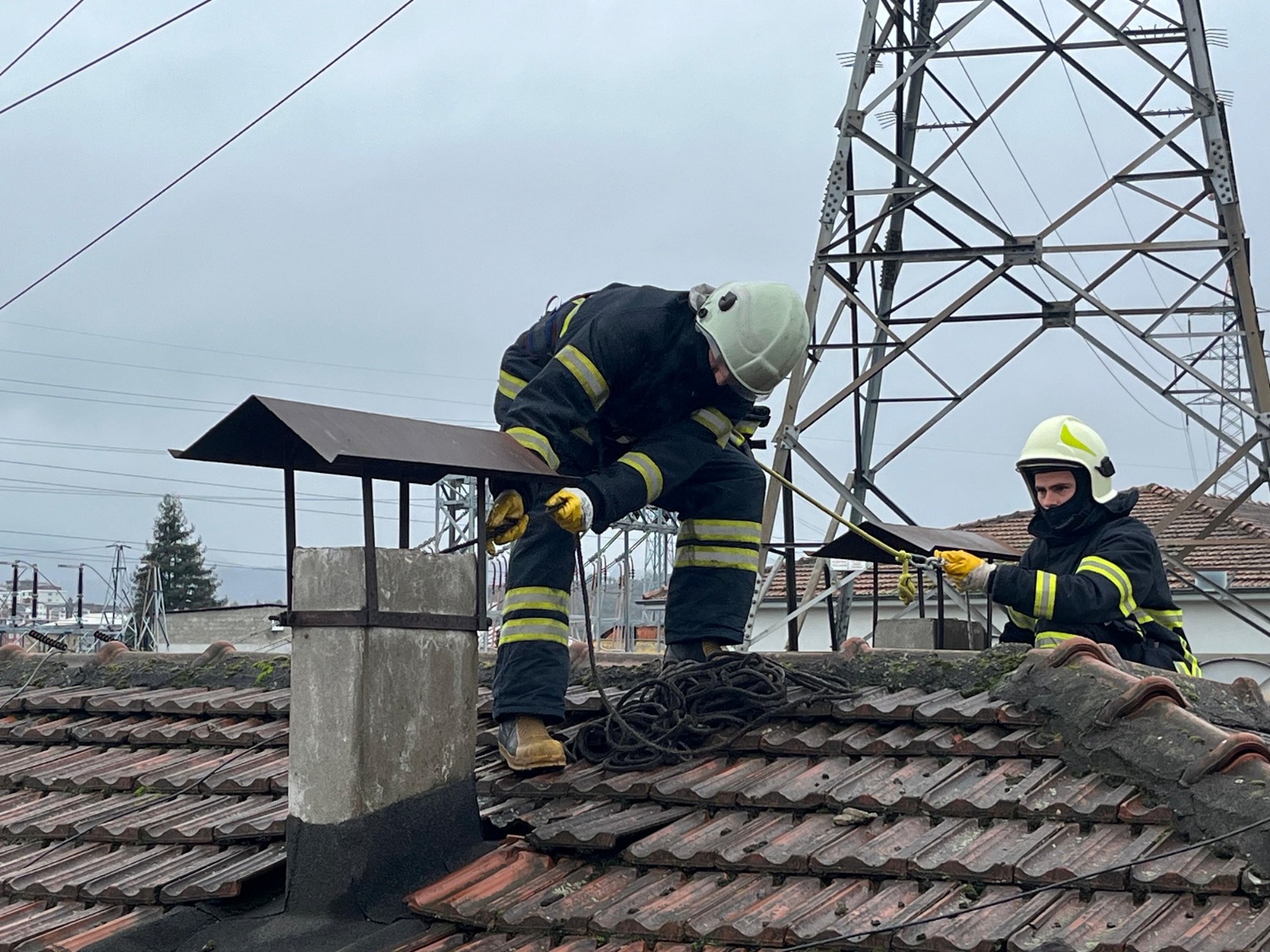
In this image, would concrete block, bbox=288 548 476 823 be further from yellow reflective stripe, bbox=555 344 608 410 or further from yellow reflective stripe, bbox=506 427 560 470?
yellow reflective stripe, bbox=555 344 608 410

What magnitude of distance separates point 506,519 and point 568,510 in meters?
0.25

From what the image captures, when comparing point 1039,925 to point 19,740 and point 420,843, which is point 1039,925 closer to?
point 420,843

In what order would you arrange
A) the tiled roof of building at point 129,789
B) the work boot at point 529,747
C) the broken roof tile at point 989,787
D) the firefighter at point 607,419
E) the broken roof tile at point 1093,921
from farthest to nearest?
the work boot at point 529,747 → the firefighter at point 607,419 → the tiled roof of building at point 129,789 → the broken roof tile at point 989,787 → the broken roof tile at point 1093,921

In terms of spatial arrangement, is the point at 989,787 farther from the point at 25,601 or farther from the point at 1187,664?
the point at 25,601

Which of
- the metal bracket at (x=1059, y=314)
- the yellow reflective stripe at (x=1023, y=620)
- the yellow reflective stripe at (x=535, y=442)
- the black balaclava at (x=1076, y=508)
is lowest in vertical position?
the yellow reflective stripe at (x=1023, y=620)

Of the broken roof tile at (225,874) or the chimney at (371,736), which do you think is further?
the broken roof tile at (225,874)

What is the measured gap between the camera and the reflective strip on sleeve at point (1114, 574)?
612 centimetres

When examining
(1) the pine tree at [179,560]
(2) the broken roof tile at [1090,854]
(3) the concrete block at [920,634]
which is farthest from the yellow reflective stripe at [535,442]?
(1) the pine tree at [179,560]

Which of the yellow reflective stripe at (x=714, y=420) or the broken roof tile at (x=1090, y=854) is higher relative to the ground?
the yellow reflective stripe at (x=714, y=420)

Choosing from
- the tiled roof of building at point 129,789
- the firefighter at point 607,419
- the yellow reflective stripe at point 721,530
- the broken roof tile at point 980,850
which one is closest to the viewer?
the broken roof tile at point 980,850

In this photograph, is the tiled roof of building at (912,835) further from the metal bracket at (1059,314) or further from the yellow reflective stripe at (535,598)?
the metal bracket at (1059,314)

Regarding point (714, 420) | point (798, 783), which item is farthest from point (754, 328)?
point (798, 783)

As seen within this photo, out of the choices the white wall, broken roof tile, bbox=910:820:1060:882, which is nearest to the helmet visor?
broken roof tile, bbox=910:820:1060:882

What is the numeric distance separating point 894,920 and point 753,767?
1220mm
